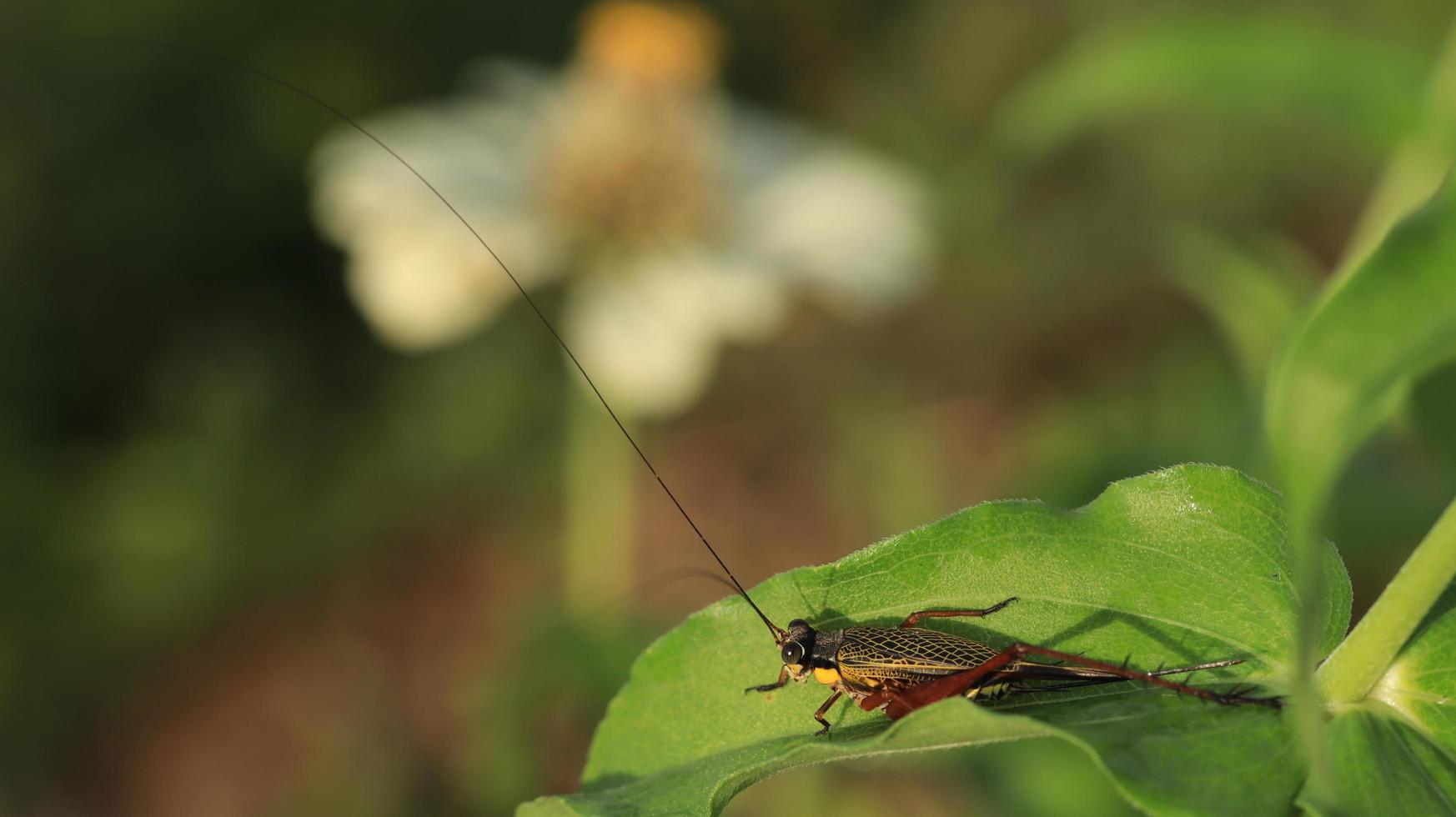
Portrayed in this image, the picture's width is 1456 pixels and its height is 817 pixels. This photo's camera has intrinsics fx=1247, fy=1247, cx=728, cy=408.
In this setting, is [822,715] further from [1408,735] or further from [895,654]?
[1408,735]

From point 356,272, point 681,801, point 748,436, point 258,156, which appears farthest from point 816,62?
point 681,801

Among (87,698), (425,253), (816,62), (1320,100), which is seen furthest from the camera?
(816,62)

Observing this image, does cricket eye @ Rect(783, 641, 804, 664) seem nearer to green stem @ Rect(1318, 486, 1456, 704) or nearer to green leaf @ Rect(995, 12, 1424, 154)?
green stem @ Rect(1318, 486, 1456, 704)

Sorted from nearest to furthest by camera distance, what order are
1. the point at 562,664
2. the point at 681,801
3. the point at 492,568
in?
the point at 681,801
the point at 562,664
the point at 492,568

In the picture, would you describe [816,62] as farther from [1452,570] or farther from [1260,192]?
[1452,570]

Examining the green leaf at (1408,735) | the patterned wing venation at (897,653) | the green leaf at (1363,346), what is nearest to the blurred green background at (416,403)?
the patterned wing venation at (897,653)

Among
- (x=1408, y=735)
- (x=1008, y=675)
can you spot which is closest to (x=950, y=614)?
(x=1008, y=675)
